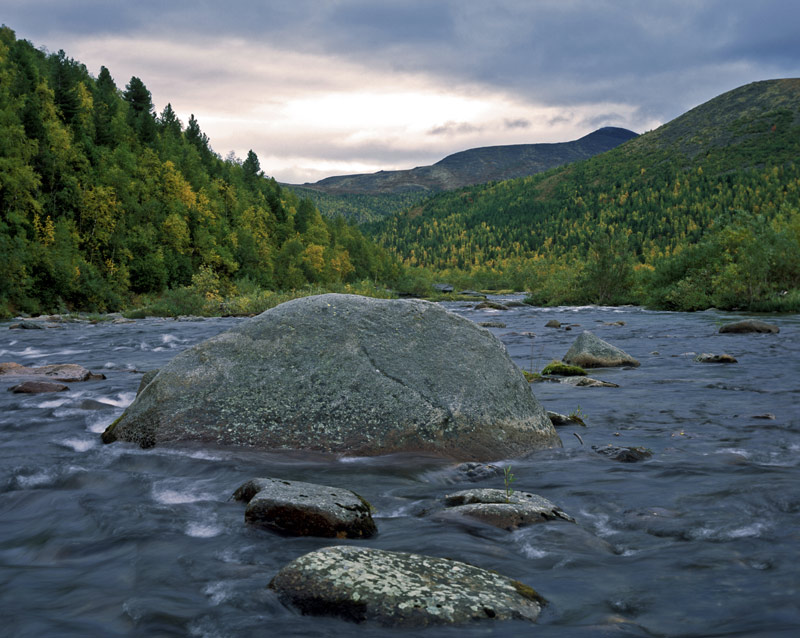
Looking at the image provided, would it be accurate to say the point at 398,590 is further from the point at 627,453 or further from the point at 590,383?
the point at 590,383

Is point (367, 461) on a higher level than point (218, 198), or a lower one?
lower

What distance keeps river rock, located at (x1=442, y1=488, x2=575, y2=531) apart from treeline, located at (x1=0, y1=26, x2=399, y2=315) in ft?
117

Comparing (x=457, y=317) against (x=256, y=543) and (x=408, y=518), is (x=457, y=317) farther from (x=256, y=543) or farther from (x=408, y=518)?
(x=256, y=543)

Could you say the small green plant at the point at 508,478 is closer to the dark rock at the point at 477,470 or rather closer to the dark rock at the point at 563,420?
the dark rock at the point at 477,470

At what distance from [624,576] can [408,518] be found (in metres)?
1.81

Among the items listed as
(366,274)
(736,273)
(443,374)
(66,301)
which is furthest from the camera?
(366,274)

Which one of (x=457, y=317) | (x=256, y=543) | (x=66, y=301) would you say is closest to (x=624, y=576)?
(x=256, y=543)

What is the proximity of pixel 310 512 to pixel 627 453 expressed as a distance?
410 centimetres

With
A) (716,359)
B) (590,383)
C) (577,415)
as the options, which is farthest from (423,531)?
(716,359)

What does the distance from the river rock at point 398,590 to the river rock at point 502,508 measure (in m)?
1.13

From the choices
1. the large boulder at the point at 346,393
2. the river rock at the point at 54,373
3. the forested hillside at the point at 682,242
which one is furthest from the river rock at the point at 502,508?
the forested hillside at the point at 682,242

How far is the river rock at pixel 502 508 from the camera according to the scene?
469 cm

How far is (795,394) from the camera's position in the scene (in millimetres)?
10727

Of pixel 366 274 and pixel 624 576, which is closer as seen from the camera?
pixel 624 576
